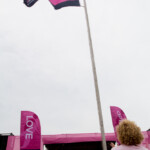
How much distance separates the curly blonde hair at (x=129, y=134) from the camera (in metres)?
2.16

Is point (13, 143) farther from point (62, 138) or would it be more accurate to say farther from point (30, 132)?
point (62, 138)

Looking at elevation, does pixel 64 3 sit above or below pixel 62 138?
above

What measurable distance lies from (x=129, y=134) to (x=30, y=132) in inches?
218

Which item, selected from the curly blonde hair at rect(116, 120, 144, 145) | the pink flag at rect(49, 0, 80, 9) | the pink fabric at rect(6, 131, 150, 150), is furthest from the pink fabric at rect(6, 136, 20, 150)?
the curly blonde hair at rect(116, 120, 144, 145)

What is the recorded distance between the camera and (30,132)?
272 inches

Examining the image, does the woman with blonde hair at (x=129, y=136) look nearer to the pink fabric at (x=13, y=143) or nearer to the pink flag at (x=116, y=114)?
the pink flag at (x=116, y=114)

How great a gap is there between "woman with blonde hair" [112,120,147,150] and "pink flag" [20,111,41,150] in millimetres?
5253

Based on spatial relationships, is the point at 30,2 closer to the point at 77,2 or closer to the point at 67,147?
the point at 77,2

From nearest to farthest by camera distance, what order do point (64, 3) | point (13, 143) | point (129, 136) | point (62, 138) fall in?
point (129, 136), point (64, 3), point (13, 143), point (62, 138)

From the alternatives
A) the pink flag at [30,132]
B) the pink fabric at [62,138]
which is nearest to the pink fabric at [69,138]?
the pink fabric at [62,138]

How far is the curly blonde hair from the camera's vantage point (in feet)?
7.08

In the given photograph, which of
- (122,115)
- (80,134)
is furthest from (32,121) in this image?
(122,115)

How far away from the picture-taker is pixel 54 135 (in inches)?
353

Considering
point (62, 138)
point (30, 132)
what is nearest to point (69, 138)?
point (62, 138)
